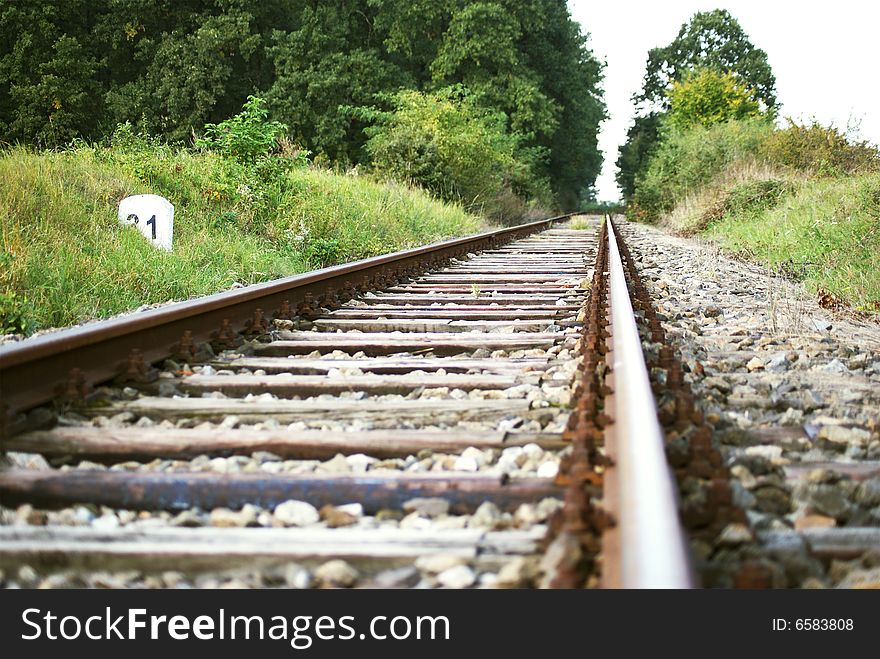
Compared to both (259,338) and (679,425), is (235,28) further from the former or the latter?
(679,425)

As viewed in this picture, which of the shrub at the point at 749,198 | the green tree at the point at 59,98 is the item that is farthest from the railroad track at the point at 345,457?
the green tree at the point at 59,98

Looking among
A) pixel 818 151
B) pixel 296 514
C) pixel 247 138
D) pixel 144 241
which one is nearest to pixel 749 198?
pixel 818 151

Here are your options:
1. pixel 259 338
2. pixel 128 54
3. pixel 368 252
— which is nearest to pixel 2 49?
pixel 128 54

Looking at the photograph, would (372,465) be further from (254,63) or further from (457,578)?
(254,63)

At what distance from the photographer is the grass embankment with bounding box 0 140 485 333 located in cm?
455

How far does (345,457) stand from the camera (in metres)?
2.14

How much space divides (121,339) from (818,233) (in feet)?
23.4

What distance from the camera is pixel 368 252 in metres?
8.55

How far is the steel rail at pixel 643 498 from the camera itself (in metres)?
1.12

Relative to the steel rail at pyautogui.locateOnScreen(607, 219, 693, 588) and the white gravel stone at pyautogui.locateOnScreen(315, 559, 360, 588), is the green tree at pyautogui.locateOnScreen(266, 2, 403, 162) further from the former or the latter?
the white gravel stone at pyautogui.locateOnScreen(315, 559, 360, 588)

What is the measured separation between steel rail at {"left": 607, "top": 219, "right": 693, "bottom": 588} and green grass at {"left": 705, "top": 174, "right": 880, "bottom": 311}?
3.99 m

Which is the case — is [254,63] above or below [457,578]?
above

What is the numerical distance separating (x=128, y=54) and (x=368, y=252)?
84.6 feet
